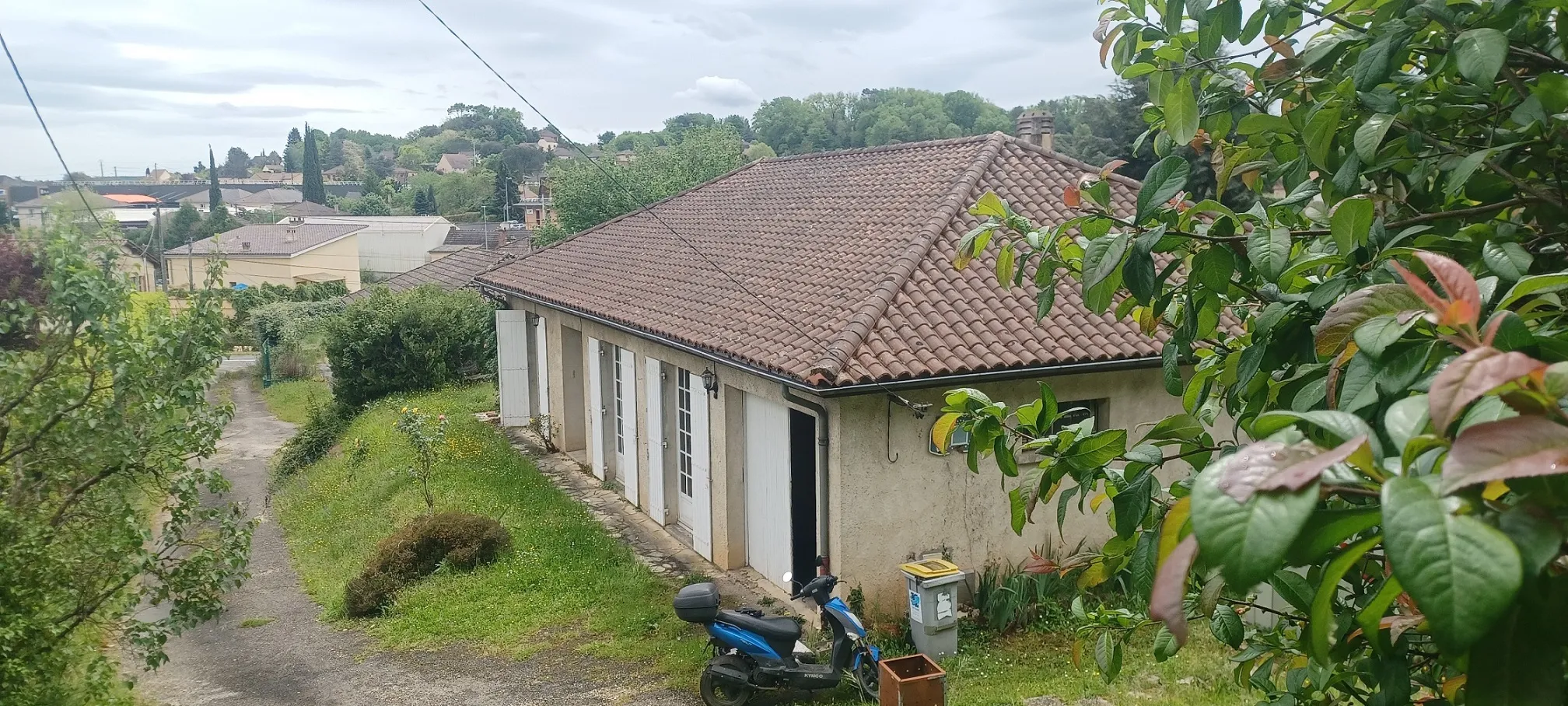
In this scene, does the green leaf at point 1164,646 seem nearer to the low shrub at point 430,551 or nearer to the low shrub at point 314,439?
the low shrub at point 430,551

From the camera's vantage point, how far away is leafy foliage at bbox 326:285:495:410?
23875mm

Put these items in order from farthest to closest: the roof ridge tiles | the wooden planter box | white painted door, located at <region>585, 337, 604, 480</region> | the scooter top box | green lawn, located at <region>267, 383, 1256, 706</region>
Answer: white painted door, located at <region>585, 337, 604, 480</region> < the roof ridge tiles < the scooter top box < green lawn, located at <region>267, 383, 1256, 706</region> < the wooden planter box

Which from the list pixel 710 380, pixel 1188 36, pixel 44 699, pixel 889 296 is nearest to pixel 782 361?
pixel 889 296

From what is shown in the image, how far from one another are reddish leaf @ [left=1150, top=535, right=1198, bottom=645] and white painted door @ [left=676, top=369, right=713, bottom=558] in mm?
10559

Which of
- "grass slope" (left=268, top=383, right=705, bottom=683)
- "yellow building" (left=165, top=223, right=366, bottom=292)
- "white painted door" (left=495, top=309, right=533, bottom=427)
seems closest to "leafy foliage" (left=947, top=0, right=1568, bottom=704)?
"grass slope" (left=268, top=383, right=705, bottom=683)

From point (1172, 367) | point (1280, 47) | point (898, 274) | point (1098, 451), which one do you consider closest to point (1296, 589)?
point (1098, 451)

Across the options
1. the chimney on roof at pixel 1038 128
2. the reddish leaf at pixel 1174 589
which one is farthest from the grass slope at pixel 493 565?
the chimney on roof at pixel 1038 128

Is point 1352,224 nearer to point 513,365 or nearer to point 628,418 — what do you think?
point 628,418

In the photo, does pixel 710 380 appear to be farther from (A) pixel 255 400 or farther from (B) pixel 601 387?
(A) pixel 255 400

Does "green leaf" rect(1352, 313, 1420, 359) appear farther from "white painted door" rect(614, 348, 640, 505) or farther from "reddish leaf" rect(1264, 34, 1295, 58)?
"white painted door" rect(614, 348, 640, 505)

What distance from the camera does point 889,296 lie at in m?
10.2

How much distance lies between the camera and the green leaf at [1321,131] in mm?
2555

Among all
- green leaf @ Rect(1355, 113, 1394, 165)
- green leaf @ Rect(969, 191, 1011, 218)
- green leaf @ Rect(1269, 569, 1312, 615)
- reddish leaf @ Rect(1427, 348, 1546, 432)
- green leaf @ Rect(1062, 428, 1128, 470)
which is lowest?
green leaf @ Rect(1269, 569, 1312, 615)

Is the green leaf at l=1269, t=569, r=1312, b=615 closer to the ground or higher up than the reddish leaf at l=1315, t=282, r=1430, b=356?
closer to the ground
